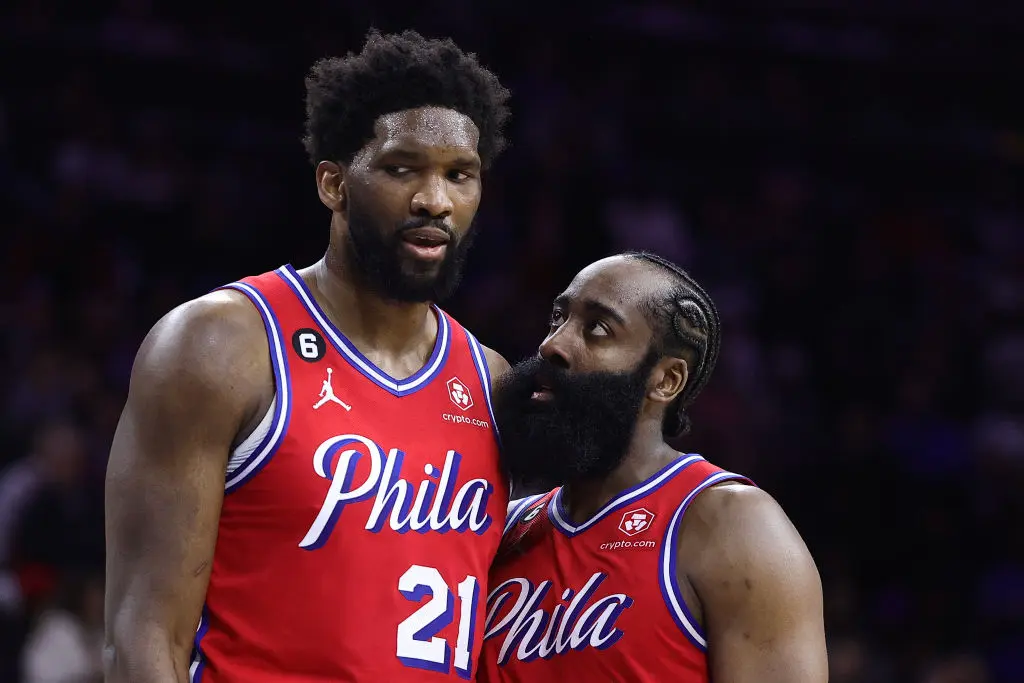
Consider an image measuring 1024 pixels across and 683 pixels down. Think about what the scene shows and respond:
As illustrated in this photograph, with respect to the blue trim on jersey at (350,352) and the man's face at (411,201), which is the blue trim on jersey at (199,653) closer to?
the blue trim on jersey at (350,352)

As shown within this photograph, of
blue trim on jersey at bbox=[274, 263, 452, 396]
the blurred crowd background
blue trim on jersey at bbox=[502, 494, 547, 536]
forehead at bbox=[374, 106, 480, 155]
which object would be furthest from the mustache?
the blurred crowd background

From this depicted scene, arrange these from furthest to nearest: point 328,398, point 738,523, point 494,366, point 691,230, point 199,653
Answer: point 691,230 < point 494,366 < point 738,523 < point 328,398 < point 199,653

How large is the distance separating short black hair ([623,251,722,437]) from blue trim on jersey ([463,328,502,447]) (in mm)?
474

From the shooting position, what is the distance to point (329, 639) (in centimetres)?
305

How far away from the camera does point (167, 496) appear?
294cm

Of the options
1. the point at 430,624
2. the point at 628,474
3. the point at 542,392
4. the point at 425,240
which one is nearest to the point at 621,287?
the point at 542,392

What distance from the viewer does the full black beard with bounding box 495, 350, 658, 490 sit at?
3533 mm

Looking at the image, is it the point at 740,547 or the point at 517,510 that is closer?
the point at 740,547

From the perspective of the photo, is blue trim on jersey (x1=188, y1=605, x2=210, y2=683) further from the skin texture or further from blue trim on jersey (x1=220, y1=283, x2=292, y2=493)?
blue trim on jersey (x1=220, y1=283, x2=292, y2=493)

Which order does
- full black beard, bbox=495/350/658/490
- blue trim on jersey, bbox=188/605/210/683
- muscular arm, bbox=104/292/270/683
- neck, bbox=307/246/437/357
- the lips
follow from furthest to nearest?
full black beard, bbox=495/350/658/490 < neck, bbox=307/246/437/357 < the lips < blue trim on jersey, bbox=188/605/210/683 < muscular arm, bbox=104/292/270/683

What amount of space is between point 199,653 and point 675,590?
1163 millimetres

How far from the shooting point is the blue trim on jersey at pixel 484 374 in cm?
359

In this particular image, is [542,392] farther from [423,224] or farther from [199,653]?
[199,653]

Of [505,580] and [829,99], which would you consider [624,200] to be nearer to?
[829,99]
